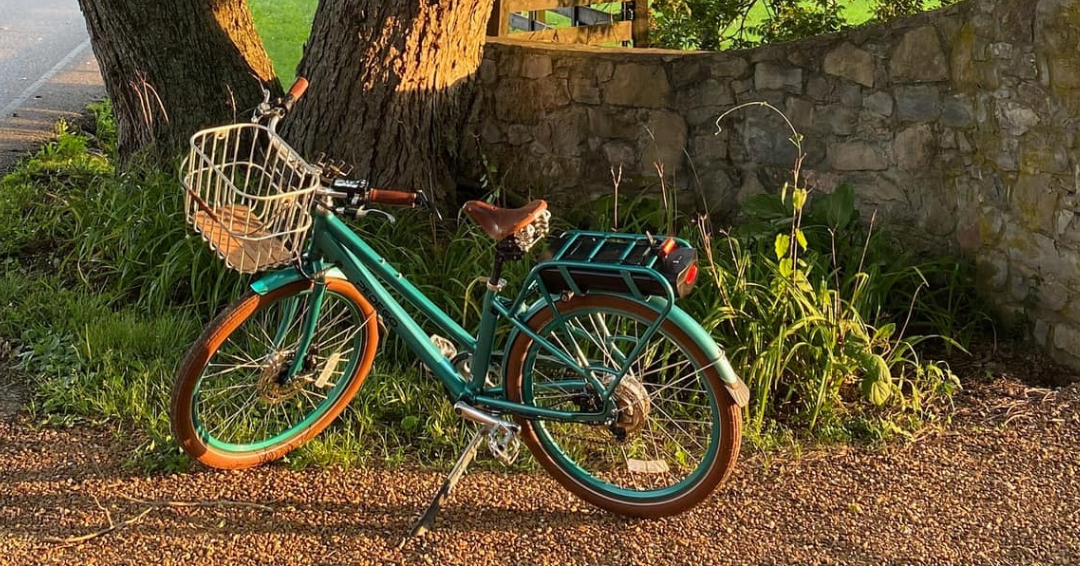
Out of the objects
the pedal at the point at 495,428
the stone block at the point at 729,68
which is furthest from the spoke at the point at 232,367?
the stone block at the point at 729,68

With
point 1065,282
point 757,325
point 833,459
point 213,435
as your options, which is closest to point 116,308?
point 213,435

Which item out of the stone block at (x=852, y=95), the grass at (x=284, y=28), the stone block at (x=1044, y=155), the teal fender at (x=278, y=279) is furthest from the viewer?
the grass at (x=284, y=28)

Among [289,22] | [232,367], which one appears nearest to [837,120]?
[232,367]

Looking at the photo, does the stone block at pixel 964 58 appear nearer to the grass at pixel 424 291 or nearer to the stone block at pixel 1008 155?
the stone block at pixel 1008 155

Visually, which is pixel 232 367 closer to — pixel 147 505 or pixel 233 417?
pixel 233 417

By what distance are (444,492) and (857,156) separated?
2553 millimetres

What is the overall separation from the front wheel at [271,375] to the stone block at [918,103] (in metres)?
2.50

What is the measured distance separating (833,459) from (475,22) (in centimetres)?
247

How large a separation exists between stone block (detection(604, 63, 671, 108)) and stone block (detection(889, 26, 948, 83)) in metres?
1.03

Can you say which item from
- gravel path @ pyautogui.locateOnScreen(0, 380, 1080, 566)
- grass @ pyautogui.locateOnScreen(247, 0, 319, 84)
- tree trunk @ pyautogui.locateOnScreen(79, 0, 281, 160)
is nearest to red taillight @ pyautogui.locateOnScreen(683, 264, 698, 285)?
gravel path @ pyautogui.locateOnScreen(0, 380, 1080, 566)

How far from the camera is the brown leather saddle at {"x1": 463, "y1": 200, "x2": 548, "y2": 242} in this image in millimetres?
3150

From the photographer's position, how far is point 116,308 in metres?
4.86

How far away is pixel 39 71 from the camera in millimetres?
9773

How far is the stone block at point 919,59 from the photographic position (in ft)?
15.4
